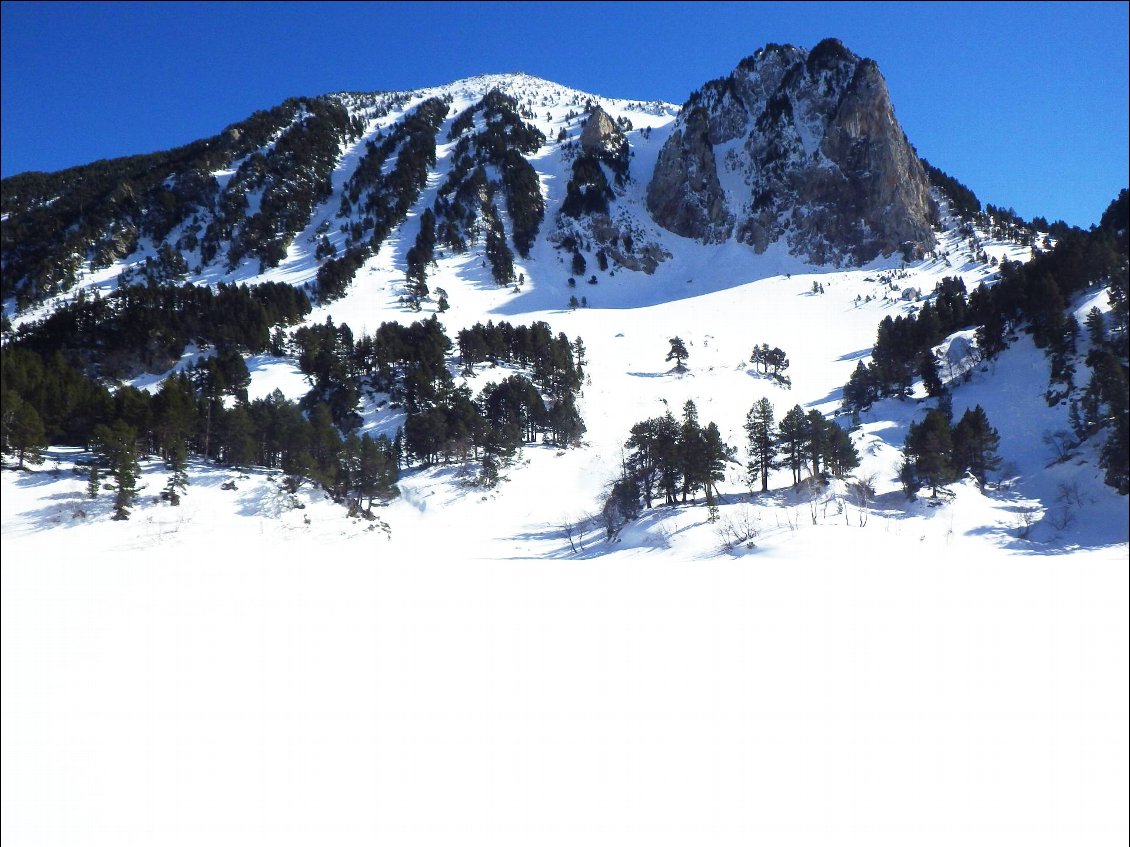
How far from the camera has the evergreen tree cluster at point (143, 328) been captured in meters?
16.7

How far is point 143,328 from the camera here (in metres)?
26.0

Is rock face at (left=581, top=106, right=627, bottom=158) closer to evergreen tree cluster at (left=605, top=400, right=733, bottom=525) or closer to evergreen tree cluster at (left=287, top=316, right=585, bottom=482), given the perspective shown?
evergreen tree cluster at (left=287, top=316, right=585, bottom=482)

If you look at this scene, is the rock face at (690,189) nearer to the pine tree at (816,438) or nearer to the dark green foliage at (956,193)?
the dark green foliage at (956,193)

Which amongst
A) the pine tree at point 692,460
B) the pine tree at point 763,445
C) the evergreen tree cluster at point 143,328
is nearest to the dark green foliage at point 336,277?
the evergreen tree cluster at point 143,328

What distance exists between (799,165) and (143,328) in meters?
124

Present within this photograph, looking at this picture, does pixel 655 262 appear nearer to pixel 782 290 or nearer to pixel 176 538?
pixel 782 290

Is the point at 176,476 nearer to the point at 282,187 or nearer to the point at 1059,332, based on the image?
the point at 1059,332

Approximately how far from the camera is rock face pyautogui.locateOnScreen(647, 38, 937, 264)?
338 feet

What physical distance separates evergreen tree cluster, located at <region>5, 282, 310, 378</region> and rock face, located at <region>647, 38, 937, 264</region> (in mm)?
99538

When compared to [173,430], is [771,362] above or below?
above

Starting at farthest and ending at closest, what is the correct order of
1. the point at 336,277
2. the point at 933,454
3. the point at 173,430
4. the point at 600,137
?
the point at 600,137 → the point at 336,277 → the point at 173,430 → the point at 933,454

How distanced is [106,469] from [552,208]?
4521 inches

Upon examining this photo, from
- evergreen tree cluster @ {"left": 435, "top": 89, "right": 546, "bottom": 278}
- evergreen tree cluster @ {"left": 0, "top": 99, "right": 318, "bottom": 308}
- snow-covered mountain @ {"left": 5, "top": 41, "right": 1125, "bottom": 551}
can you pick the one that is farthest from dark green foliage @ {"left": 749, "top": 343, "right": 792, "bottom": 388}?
evergreen tree cluster @ {"left": 0, "top": 99, "right": 318, "bottom": 308}

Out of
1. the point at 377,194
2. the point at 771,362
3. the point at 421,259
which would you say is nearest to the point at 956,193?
the point at 771,362
